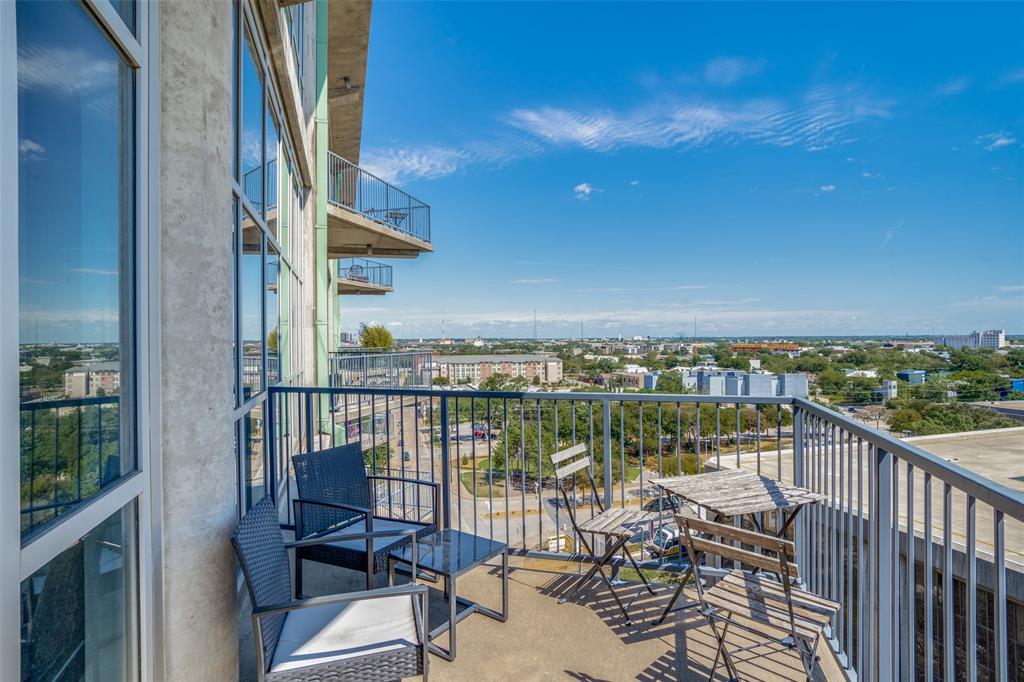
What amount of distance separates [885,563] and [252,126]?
154 inches

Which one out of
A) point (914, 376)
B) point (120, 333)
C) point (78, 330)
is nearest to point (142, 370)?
point (120, 333)

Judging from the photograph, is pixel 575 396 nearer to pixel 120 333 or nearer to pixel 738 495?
pixel 738 495

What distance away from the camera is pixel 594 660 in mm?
2547

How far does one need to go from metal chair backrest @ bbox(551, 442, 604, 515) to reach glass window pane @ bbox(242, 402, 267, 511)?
1.74 m

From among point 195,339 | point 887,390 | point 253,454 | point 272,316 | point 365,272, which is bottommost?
point 887,390

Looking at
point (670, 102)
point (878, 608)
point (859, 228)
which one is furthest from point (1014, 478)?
point (859, 228)

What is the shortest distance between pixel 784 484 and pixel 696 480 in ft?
1.57

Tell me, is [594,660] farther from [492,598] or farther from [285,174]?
[285,174]

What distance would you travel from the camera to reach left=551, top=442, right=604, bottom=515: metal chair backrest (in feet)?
10.6

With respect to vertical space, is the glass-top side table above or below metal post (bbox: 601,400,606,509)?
below

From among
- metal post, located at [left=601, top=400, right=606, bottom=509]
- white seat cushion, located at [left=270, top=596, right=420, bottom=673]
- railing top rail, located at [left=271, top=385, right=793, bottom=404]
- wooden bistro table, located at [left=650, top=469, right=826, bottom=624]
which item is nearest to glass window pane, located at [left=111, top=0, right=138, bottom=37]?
white seat cushion, located at [left=270, top=596, right=420, bottom=673]

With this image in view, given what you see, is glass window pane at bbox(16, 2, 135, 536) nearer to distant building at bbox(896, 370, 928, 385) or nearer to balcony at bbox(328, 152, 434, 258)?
balcony at bbox(328, 152, 434, 258)

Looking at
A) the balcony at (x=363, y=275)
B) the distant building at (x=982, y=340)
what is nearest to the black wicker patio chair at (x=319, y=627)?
the balcony at (x=363, y=275)

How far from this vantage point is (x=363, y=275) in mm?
19141
